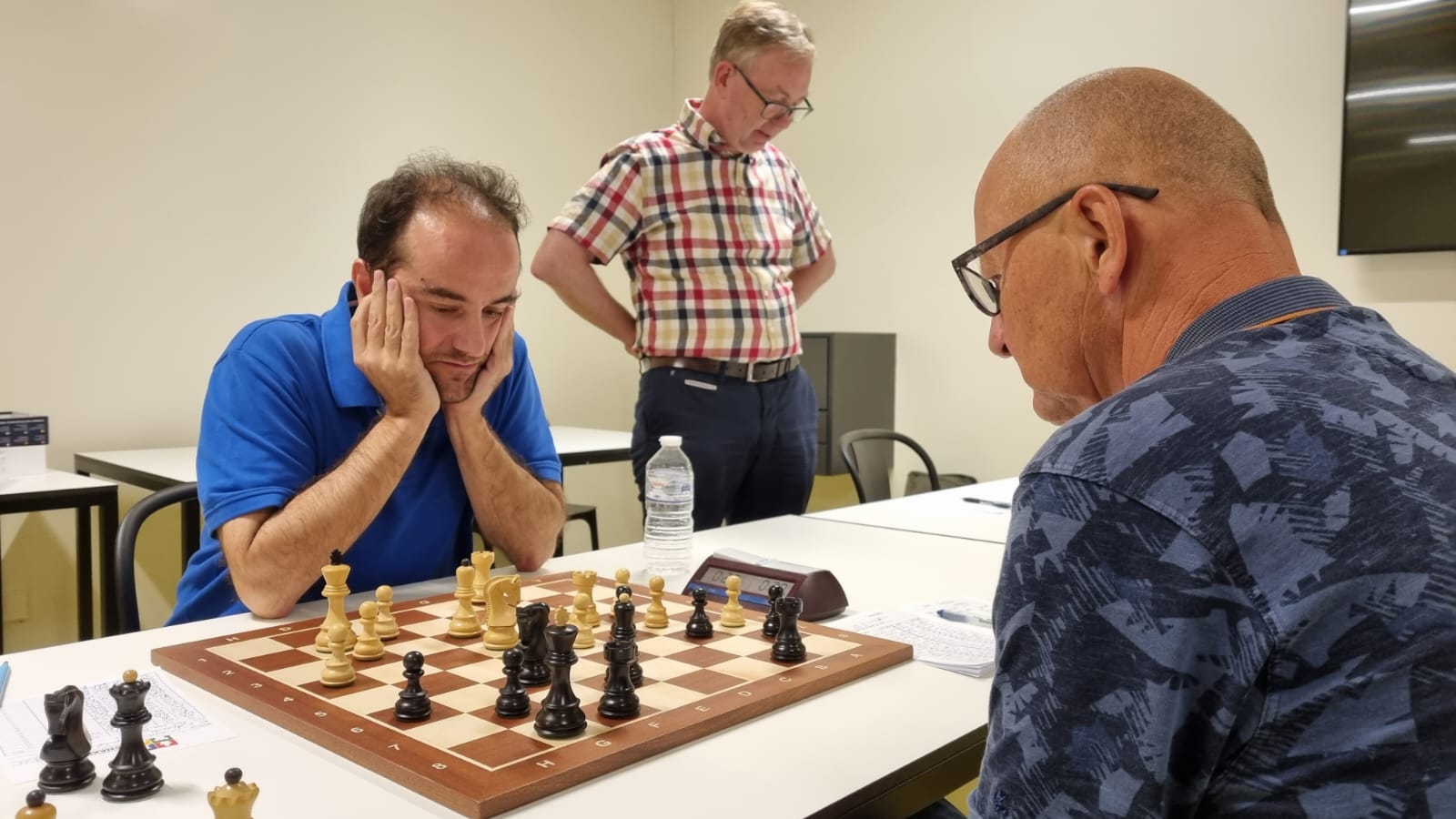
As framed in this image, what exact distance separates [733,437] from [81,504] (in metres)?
1.88

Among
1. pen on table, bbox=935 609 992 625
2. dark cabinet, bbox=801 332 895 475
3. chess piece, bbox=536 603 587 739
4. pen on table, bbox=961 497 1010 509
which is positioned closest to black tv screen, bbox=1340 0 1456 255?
pen on table, bbox=961 497 1010 509

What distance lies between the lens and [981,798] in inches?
30.6

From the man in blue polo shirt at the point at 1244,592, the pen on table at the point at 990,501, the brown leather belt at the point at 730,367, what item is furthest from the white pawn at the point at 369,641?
the pen on table at the point at 990,501

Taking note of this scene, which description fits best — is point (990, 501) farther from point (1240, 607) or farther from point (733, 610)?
point (1240, 607)

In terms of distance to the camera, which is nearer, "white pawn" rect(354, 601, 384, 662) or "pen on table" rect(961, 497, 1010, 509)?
"white pawn" rect(354, 601, 384, 662)

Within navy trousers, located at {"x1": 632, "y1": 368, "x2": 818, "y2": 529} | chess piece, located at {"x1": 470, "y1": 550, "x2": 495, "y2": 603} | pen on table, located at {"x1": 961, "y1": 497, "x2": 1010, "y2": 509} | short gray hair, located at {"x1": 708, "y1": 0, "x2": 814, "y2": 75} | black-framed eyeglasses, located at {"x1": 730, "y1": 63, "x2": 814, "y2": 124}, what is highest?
short gray hair, located at {"x1": 708, "y1": 0, "x2": 814, "y2": 75}

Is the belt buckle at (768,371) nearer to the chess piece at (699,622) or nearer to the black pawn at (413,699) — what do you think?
the chess piece at (699,622)

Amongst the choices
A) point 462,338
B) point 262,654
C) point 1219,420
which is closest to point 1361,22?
point 462,338

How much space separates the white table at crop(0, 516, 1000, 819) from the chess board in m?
0.02

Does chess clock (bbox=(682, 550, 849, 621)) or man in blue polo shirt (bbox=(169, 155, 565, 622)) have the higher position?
man in blue polo shirt (bbox=(169, 155, 565, 622))

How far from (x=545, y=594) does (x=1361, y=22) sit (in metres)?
3.47

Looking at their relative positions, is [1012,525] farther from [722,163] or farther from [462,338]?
[722,163]

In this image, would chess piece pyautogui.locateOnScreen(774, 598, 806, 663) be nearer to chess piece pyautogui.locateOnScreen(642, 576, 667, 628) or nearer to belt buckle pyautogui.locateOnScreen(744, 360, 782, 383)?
chess piece pyautogui.locateOnScreen(642, 576, 667, 628)

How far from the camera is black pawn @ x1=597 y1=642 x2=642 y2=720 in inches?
44.2
